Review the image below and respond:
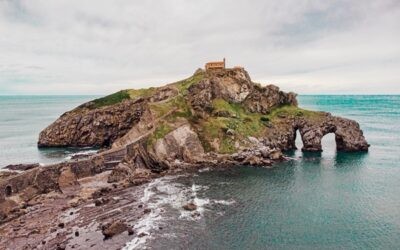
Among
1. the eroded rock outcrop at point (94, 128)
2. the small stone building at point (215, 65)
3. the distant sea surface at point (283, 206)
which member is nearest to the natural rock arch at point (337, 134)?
the distant sea surface at point (283, 206)

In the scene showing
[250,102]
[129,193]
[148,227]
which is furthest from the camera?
[250,102]

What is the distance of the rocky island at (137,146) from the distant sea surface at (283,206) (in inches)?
204

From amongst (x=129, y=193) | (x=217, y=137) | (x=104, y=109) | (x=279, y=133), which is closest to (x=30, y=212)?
(x=129, y=193)

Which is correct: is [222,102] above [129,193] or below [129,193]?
above

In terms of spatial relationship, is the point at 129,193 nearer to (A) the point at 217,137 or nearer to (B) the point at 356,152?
(A) the point at 217,137

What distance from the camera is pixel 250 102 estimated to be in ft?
472

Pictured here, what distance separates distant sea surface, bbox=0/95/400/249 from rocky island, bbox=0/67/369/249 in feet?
17.0

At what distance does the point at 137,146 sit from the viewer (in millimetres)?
108000

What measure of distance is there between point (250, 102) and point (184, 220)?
81.0m

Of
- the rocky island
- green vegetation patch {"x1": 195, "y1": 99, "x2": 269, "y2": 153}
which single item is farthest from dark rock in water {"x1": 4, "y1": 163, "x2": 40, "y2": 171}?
green vegetation patch {"x1": 195, "y1": 99, "x2": 269, "y2": 153}

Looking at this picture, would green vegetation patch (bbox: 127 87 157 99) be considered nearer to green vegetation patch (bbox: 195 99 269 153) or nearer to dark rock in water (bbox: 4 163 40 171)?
green vegetation patch (bbox: 195 99 269 153)

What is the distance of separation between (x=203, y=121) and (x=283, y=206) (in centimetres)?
5628

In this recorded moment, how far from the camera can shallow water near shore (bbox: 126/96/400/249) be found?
61.6m

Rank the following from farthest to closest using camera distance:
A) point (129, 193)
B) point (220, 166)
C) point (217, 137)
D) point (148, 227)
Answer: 1. point (217, 137)
2. point (220, 166)
3. point (129, 193)
4. point (148, 227)
